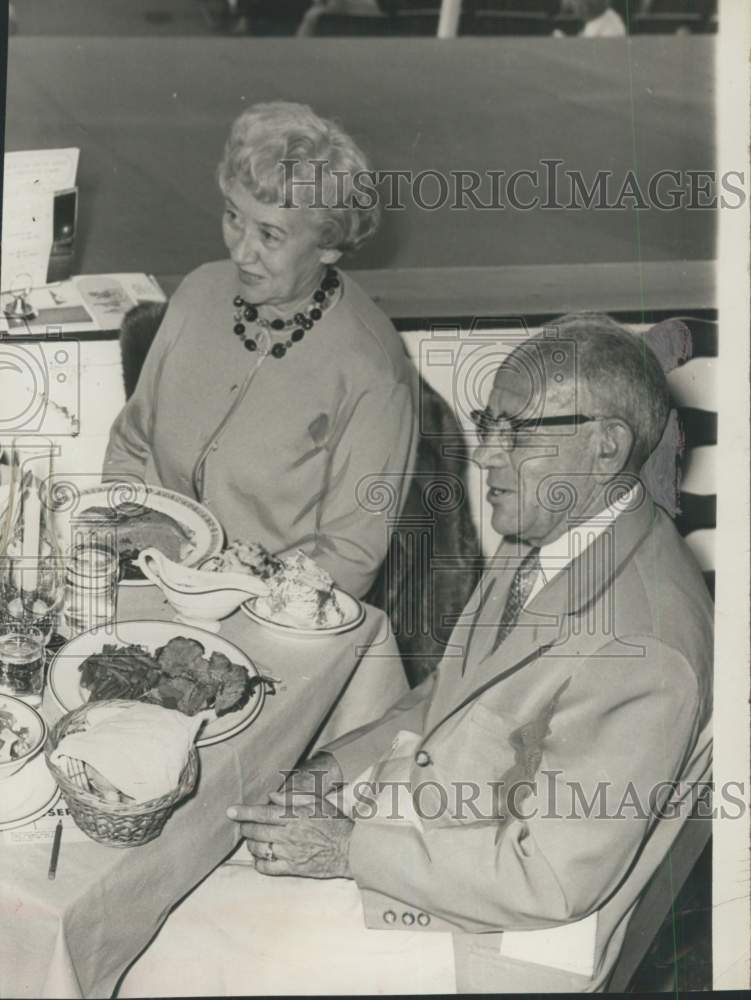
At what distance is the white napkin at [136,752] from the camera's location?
2.00 metres

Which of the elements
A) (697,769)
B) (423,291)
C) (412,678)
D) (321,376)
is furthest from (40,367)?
(697,769)

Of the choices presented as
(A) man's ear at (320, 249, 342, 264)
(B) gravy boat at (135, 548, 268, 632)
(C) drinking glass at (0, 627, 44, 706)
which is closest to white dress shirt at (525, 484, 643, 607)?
(B) gravy boat at (135, 548, 268, 632)

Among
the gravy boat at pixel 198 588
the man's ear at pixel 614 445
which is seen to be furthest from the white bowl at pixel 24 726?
the man's ear at pixel 614 445

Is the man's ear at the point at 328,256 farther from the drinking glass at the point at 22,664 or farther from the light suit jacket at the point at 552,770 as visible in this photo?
the drinking glass at the point at 22,664

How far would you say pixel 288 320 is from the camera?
242 cm

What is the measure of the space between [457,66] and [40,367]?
1.02 metres

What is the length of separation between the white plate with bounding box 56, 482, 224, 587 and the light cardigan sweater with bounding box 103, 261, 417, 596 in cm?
2

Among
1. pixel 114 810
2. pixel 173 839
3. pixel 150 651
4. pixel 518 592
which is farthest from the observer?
pixel 518 592

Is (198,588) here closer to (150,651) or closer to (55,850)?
(150,651)

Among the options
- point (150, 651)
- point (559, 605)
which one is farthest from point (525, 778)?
point (150, 651)

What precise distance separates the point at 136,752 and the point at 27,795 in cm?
28

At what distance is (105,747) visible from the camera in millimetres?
2014

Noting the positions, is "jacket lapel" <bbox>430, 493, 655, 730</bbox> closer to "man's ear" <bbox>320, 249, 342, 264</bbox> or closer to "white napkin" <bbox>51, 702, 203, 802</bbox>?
"white napkin" <bbox>51, 702, 203, 802</bbox>

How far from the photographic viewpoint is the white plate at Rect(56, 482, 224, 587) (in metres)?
2.41
